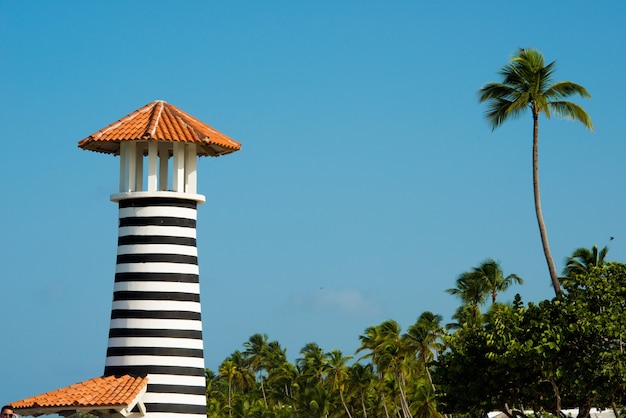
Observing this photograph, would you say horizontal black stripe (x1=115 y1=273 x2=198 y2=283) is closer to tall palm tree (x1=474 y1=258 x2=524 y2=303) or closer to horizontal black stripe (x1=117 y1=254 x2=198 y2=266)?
horizontal black stripe (x1=117 y1=254 x2=198 y2=266)

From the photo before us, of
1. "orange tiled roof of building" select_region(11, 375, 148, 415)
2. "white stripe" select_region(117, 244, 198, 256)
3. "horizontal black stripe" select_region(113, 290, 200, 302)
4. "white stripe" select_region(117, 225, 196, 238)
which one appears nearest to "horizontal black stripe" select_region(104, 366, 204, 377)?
"orange tiled roof of building" select_region(11, 375, 148, 415)

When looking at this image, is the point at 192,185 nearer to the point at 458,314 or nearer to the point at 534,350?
the point at 534,350

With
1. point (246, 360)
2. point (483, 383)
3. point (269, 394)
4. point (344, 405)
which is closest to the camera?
point (483, 383)

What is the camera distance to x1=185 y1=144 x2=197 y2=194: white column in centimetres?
→ 3142

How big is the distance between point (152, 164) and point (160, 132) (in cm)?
86

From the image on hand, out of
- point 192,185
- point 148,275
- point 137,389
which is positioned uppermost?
point 192,185

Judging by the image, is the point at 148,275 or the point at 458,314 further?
the point at 458,314

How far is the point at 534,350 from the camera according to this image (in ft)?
117

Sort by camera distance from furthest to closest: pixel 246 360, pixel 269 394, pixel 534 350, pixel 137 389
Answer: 1. pixel 246 360
2. pixel 269 394
3. pixel 534 350
4. pixel 137 389

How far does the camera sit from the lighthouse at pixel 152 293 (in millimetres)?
29594

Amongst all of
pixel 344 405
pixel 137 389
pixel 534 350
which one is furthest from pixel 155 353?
pixel 344 405

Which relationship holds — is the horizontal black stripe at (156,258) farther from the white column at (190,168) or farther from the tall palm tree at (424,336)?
the tall palm tree at (424,336)

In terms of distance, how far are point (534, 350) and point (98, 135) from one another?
46.8 feet

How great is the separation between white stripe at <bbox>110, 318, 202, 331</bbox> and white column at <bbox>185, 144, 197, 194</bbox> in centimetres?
355
